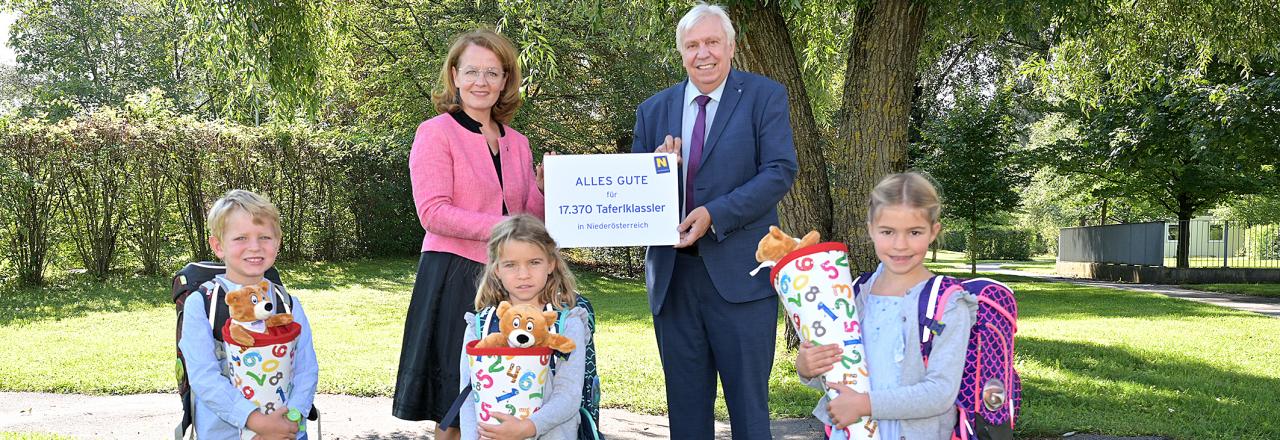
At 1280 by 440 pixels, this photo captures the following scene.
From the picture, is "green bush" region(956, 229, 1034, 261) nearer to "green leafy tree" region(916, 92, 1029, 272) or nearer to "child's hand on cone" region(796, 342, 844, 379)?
"green leafy tree" region(916, 92, 1029, 272)

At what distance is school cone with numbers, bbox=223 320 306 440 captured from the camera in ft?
9.46

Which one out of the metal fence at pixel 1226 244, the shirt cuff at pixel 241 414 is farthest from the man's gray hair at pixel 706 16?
the metal fence at pixel 1226 244

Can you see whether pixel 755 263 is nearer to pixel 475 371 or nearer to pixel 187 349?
pixel 475 371

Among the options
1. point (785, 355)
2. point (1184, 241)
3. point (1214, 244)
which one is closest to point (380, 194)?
point (785, 355)

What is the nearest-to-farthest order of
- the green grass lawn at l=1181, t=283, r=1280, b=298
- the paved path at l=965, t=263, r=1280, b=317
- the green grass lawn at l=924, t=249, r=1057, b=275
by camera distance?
the paved path at l=965, t=263, r=1280, b=317 < the green grass lawn at l=1181, t=283, r=1280, b=298 < the green grass lawn at l=924, t=249, r=1057, b=275

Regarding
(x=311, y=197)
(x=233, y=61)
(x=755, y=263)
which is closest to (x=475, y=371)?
(x=755, y=263)

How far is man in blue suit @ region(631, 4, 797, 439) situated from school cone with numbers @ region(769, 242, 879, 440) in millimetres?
636

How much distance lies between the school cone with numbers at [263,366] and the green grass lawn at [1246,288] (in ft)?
63.7

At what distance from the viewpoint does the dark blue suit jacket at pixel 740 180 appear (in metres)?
3.19

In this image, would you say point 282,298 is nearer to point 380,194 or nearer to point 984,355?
point 984,355

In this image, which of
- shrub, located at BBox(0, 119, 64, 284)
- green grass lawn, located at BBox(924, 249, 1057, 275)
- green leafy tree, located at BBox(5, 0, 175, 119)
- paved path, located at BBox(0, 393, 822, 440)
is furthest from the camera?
green grass lawn, located at BBox(924, 249, 1057, 275)

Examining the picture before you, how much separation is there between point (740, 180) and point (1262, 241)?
23435 mm

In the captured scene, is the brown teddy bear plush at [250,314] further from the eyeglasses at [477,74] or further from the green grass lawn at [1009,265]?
the green grass lawn at [1009,265]

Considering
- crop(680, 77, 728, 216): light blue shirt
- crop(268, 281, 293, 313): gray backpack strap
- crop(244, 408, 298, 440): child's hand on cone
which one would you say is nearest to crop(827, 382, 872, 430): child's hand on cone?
crop(680, 77, 728, 216): light blue shirt
